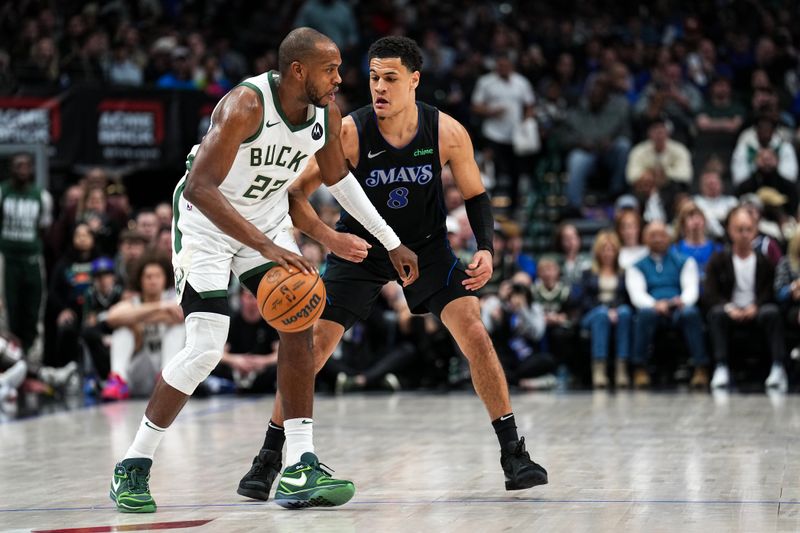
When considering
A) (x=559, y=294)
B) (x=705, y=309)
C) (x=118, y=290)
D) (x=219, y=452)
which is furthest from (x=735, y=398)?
(x=118, y=290)

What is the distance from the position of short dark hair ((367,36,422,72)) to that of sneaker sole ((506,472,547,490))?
184 centimetres

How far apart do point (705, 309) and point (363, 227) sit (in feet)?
20.9

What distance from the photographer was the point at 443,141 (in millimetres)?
5656

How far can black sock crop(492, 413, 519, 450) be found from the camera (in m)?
5.40

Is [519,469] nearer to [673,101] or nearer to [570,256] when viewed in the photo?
[570,256]

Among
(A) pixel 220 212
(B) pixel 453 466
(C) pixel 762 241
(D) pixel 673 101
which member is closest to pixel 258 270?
(A) pixel 220 212

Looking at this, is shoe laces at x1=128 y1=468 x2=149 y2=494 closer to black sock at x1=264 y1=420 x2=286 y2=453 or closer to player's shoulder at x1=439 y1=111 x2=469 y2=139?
black sock at x1=264 y1=420 x2=286 y2=453

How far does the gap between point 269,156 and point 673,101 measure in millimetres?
10142

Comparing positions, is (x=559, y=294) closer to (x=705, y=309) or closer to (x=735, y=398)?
(x=705, y=309)

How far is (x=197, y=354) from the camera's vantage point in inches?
195

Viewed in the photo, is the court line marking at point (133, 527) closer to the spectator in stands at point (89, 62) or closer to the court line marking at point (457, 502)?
the court line marking at point (457, 502)

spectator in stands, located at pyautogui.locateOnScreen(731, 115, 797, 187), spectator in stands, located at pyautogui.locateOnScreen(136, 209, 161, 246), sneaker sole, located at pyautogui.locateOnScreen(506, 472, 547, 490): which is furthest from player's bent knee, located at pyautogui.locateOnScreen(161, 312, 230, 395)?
spectator in stands, located at pyautogui.locateOnScreen(731, 115, 797, 187)

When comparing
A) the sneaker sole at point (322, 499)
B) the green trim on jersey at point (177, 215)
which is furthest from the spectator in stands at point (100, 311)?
the sneaker sole at point (322, 499)

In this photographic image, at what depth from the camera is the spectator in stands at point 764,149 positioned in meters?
13.2
